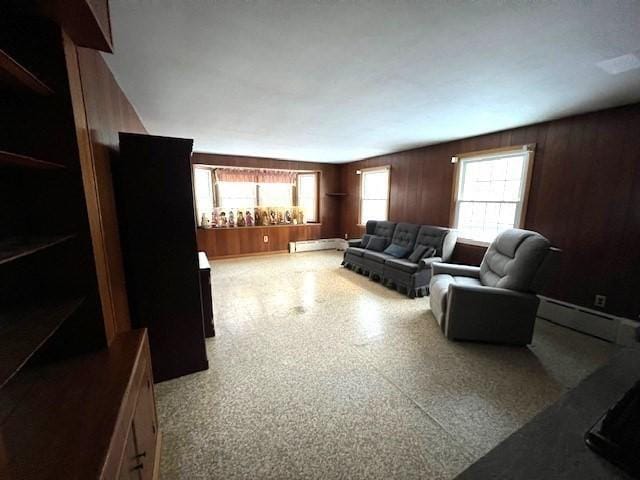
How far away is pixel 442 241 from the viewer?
387 centimetres

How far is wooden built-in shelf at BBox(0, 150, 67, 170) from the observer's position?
76cm

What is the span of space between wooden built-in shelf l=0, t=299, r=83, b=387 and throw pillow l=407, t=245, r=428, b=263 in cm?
373

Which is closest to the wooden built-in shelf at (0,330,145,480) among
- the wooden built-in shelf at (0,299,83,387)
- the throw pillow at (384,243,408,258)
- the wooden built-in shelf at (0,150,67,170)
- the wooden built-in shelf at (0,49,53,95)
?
the wooden built-in shelf at (0,299,83,387)

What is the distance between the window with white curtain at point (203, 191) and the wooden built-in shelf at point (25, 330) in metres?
4.88

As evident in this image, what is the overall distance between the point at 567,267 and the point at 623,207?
77 cm

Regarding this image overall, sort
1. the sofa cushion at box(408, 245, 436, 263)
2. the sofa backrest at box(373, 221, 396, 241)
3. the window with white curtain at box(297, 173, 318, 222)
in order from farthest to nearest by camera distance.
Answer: the window with white curtain at box(297, 173, 318, 222), the sofa backrest at box(373, 221, 396, 241), the sofa cushion at box(408, 245, 436, 263)

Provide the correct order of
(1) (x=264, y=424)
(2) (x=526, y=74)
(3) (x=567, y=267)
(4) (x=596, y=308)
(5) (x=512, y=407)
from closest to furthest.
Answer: (1) (x=264, y=424), (5) (x=512, y=407), (2) (x=526, y=74), (4) (x=596, y=308), (3) (x=567, y=267)

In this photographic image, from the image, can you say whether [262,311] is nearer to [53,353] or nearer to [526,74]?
[53,353]

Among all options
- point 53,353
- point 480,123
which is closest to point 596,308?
point 480,123

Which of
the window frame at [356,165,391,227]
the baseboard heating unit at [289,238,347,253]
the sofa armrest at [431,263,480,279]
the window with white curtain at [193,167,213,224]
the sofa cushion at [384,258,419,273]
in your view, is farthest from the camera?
the baseboard heating unit at [289,238,347,253]

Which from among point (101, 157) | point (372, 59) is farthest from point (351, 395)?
point (372, 59)

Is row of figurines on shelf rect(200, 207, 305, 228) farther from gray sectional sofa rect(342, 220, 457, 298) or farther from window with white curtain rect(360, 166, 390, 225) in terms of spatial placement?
gray sectional sofa rect(342, 220, 457, 298)

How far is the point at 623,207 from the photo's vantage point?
8.27 feet

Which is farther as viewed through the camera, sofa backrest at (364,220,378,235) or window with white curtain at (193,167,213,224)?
window with white curtain at (193,167,213,224)
